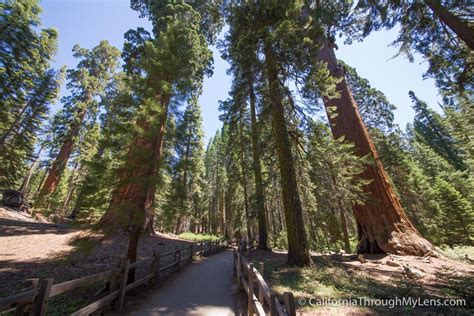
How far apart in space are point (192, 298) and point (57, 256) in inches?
220

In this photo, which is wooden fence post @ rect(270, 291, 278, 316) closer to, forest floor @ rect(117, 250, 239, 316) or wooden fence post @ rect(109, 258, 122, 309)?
forest floor @ rect(117, 250, 239, 316)

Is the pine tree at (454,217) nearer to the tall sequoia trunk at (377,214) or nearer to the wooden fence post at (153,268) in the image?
the tall sequoia trunk at (377,214)

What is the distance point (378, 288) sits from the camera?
4750 mm

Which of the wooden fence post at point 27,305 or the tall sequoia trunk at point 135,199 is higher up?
the tall sequoia trunk at point 135,199

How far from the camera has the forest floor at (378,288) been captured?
377 centimetres

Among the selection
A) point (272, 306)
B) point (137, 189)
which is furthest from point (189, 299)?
point (272, 306)

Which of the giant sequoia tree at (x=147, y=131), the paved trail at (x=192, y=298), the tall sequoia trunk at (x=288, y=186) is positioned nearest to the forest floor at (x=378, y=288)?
the tall sequoia trunk at (x=288, y=186)

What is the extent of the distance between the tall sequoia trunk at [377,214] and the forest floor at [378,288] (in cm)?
89

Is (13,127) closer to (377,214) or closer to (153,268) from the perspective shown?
(153,268)

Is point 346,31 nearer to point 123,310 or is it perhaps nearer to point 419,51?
point 419,51

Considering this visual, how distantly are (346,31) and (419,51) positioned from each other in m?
3.11

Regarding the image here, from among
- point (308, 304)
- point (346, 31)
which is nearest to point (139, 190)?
point (308, 304)

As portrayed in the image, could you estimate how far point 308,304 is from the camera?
3.99m

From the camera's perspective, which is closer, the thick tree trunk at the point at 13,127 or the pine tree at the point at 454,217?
the thick tree trunk at the point at 13,127
